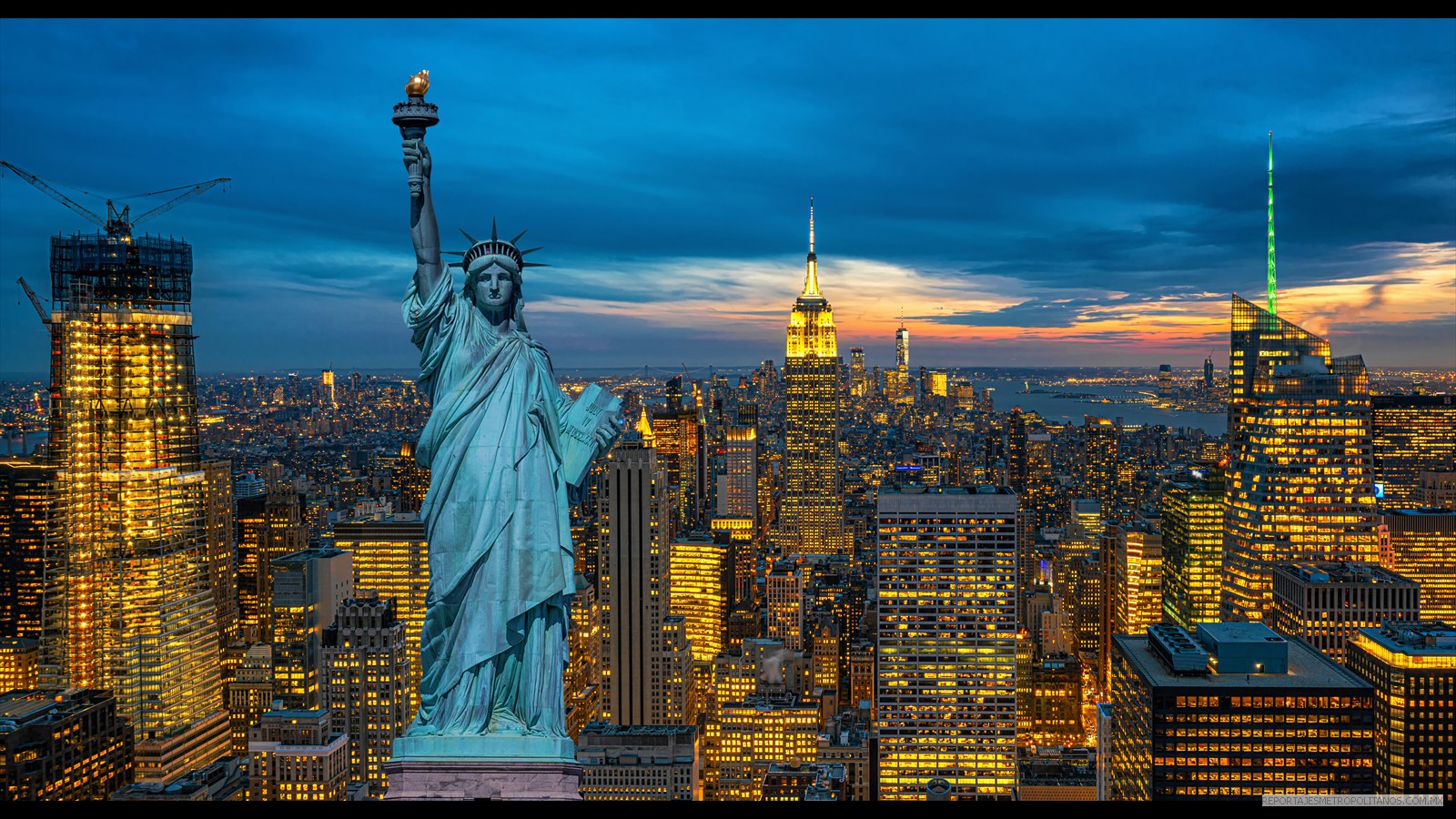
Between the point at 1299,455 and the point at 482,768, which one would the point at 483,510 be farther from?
the point at 1299,455

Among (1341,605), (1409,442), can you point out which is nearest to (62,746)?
(1341,605)

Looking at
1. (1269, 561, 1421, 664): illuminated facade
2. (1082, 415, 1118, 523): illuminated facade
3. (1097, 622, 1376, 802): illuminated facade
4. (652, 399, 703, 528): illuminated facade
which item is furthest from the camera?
(1082, 415, 1118, 523): illuminated facade

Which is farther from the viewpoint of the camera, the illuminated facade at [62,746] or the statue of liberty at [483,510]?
the illuminated facade at [62,746]

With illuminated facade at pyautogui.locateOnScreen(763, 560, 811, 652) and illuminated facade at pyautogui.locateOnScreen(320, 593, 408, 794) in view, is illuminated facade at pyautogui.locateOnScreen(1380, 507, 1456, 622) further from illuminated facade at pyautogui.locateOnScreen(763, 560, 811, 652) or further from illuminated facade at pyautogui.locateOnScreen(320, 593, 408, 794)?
illuminated facade at pyautogui.locateOnScreen(320, 593, 408, 794)

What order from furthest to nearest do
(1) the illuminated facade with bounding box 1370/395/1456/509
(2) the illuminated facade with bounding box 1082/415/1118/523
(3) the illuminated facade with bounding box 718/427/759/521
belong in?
(3) the illuminated facade with bounding box 718/427/759/521 < (2) the illuminated facade with bounding box 1082/415/1118/523 < (1) the illuminated facade with bounding box 1370/395/1456/509

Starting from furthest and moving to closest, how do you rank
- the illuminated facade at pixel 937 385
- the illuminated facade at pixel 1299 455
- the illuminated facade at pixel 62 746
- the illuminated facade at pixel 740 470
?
the illuminated facade at pixel 740 470 < the illuminated facade at pixel 937 385 < the illuminated facade at pixel 1299 455 < the illuminated facade at pixel 62 746

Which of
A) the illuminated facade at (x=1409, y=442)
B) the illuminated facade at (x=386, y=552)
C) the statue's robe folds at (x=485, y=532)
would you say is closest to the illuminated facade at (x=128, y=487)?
the illuminated facade at (x=386, y=552)

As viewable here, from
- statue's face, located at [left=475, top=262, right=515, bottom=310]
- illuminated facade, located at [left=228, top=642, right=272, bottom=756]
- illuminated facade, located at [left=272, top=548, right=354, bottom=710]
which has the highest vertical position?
statue's face, located at [left=475, top=262, right=515, bottom=310]

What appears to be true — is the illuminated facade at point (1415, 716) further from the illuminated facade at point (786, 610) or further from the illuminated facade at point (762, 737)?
the illuminated facade at point (786, 610)

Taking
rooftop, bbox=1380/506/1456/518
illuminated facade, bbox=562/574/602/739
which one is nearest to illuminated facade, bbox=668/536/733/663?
illuminated facade, bbox=562/574/602/739
